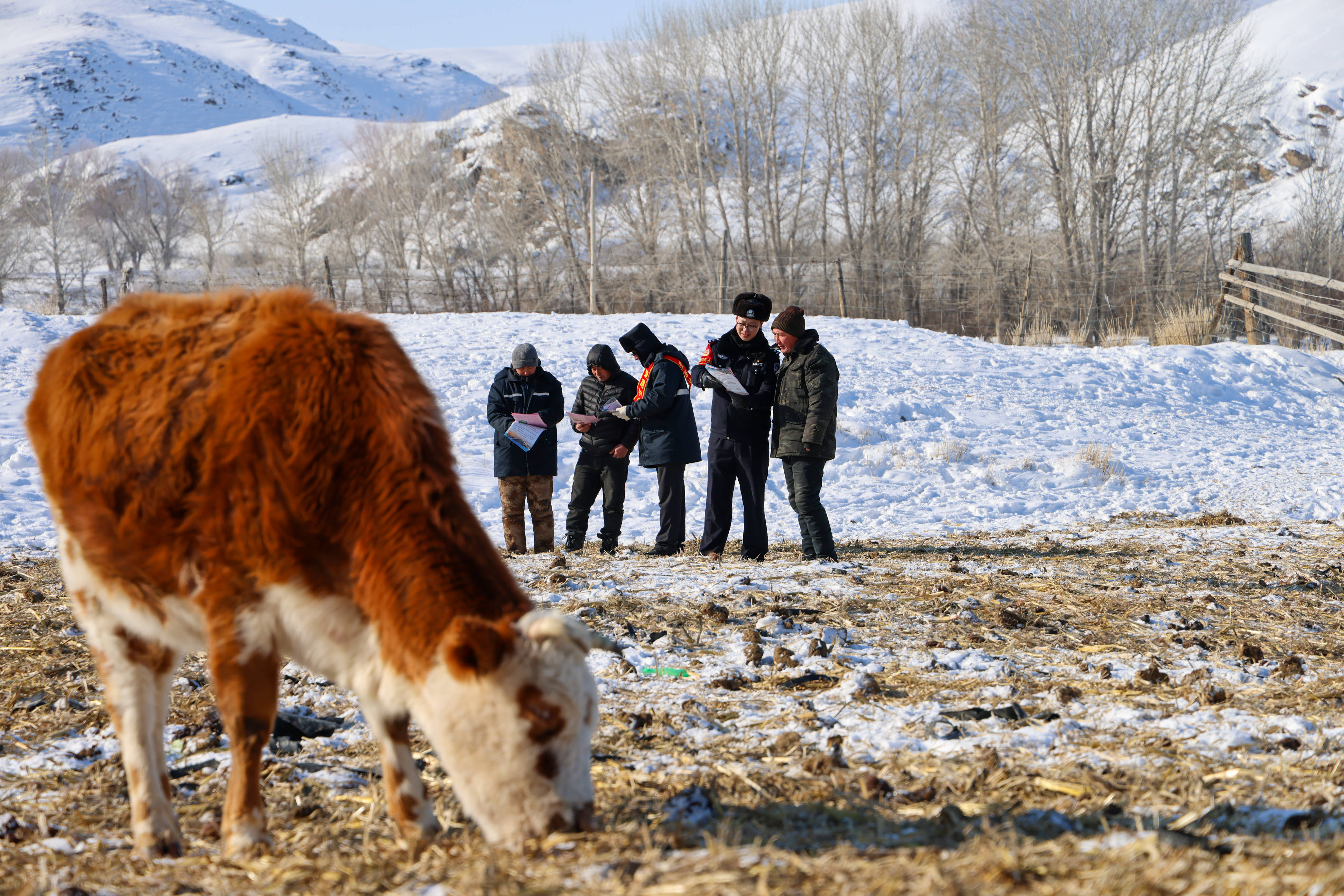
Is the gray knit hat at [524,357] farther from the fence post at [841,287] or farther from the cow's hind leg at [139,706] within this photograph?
the fence post at [841,287]

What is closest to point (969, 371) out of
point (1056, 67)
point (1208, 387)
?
point (1208, 387)

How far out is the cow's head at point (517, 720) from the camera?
2.43 metres

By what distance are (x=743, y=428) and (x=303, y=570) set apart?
5.22 meters

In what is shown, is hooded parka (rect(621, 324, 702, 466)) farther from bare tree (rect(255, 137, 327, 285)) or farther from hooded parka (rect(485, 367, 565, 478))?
bare tree (rect(255, 137, 327, 285))

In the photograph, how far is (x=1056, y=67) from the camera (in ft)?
92.5

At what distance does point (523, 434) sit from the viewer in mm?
8172

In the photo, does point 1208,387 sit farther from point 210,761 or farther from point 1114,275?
point 210,761

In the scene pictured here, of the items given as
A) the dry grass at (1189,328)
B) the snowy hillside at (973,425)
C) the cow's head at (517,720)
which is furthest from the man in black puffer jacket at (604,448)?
the dry grass at (1189,328)

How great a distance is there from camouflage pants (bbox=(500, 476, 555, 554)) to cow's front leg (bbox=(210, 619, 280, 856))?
5.54m

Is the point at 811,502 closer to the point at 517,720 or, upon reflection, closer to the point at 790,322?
the point at 790,322

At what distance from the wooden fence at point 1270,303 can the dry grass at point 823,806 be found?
47.9ft

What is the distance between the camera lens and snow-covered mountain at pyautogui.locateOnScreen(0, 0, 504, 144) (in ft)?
268

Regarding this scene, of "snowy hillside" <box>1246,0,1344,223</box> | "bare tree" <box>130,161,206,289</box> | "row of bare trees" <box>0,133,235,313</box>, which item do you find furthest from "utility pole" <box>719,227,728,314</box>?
"bare tree" <box>130,161,206,289</box>

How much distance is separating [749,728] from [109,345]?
2.73 metres
